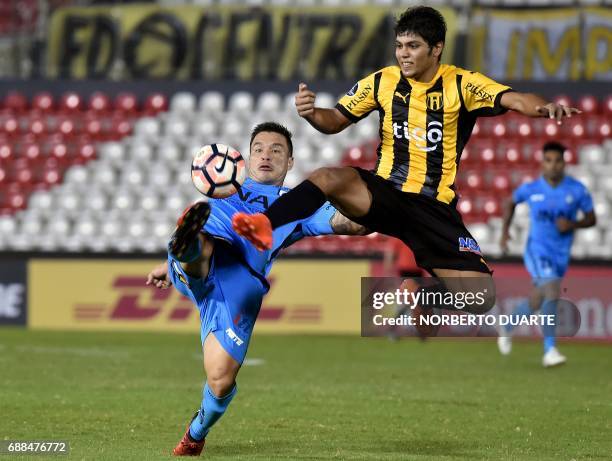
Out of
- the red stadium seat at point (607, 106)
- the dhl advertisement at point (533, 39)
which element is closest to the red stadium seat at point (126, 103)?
the dhl advertisement at point (533, 39)

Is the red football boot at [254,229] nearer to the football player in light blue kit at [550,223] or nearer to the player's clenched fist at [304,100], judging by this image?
the player's clenched fist at [304,100]

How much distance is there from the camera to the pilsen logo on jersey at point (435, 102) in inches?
292

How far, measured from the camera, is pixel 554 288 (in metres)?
13.7

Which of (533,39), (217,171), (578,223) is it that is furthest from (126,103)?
(217,171)

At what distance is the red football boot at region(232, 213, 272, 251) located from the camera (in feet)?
21.0

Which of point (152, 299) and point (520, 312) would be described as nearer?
point (520, 312)

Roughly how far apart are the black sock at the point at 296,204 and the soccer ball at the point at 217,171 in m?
0.32

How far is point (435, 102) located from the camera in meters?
7.42

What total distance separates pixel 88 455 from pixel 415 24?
3085mm

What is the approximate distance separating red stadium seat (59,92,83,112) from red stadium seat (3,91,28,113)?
2.17ft

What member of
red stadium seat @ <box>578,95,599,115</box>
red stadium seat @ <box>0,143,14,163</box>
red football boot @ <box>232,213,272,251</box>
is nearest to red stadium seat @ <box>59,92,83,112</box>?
red stadium seat @ <box>0,143,14,163</box>

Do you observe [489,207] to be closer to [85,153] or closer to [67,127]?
[85,153]

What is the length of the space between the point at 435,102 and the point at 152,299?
11.7 metres

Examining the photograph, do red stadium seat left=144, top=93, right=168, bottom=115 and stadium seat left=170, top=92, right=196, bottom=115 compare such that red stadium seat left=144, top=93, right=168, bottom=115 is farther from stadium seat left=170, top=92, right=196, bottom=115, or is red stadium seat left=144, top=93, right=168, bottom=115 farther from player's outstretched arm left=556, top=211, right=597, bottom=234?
player's outstretched arm left=556, top=211, right=597, bottom=234
